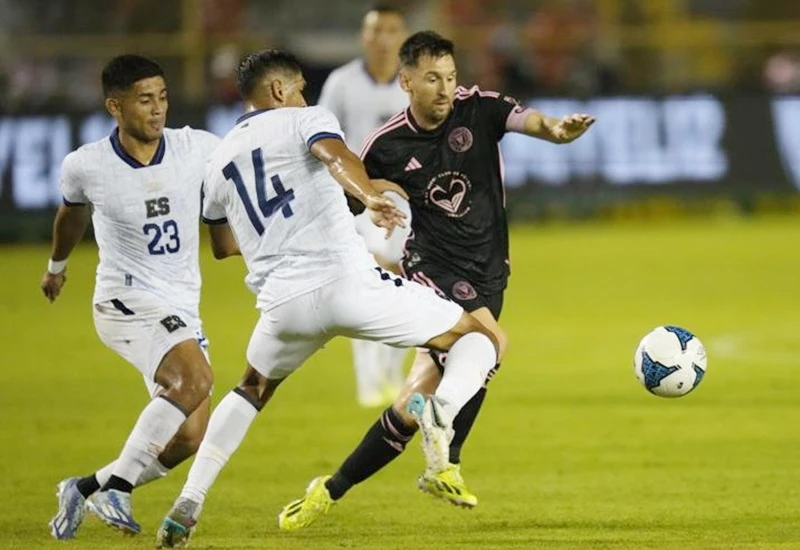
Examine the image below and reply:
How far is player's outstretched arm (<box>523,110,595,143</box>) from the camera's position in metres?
7.64

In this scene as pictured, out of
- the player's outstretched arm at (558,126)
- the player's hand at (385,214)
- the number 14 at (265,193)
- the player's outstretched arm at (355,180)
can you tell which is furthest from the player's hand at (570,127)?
the number 14 at (265,193)

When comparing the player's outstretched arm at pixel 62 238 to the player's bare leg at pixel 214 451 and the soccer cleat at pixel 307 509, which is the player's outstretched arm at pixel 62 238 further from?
the soccer cleat at pixel 307 509

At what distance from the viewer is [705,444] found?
10.3m

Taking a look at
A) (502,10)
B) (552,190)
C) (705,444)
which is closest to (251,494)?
(705,444)

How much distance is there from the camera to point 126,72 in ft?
26.2

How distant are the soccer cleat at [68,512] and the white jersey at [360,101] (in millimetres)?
4937

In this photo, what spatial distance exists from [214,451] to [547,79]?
19314 millimetres

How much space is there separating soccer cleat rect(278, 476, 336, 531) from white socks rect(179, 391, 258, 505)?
632 mm

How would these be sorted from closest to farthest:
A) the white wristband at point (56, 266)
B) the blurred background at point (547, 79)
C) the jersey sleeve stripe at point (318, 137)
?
1. the jersey sleeve stripe at point (318, 137)
2. the white wristband at point (56, 266)
3. the blurred background at point (547, 79)

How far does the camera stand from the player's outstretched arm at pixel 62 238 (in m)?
8.27

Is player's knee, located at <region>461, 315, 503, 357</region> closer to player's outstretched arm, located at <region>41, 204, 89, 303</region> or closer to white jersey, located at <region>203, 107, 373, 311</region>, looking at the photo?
white jersey, located at <region>203, 107, 373, 311</region>

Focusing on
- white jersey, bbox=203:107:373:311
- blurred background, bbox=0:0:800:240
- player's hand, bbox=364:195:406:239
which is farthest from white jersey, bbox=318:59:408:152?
blurred background, bbox=0:0:800:240

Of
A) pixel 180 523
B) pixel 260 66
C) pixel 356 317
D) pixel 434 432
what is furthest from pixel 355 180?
pixel 180 523

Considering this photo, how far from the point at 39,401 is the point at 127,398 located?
640 millimetres
